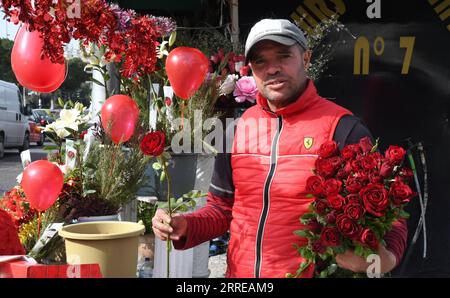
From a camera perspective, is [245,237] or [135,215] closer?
[245,237]

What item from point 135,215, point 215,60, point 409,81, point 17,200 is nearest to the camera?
point 17,200

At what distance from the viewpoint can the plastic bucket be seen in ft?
5.23

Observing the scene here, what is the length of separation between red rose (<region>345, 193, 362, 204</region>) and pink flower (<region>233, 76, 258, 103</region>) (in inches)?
83.6

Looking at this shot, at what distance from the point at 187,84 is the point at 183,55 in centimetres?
17

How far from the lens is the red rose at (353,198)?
4.38 feet

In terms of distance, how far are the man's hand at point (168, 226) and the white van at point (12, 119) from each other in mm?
13859

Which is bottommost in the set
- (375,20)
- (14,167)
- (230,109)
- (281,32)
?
(14,167)

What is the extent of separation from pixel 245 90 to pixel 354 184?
2.14 meters

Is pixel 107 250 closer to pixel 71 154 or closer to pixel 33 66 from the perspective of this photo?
pixel 33 66

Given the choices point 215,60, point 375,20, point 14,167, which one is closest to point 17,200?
point 215,60

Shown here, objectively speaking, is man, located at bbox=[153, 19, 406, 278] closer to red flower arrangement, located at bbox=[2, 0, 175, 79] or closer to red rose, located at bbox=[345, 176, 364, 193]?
red rose, located at bbox=[345, 176, 364, 193]

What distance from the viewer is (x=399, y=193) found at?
4.34 ft

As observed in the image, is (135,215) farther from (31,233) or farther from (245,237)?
(245,237)
